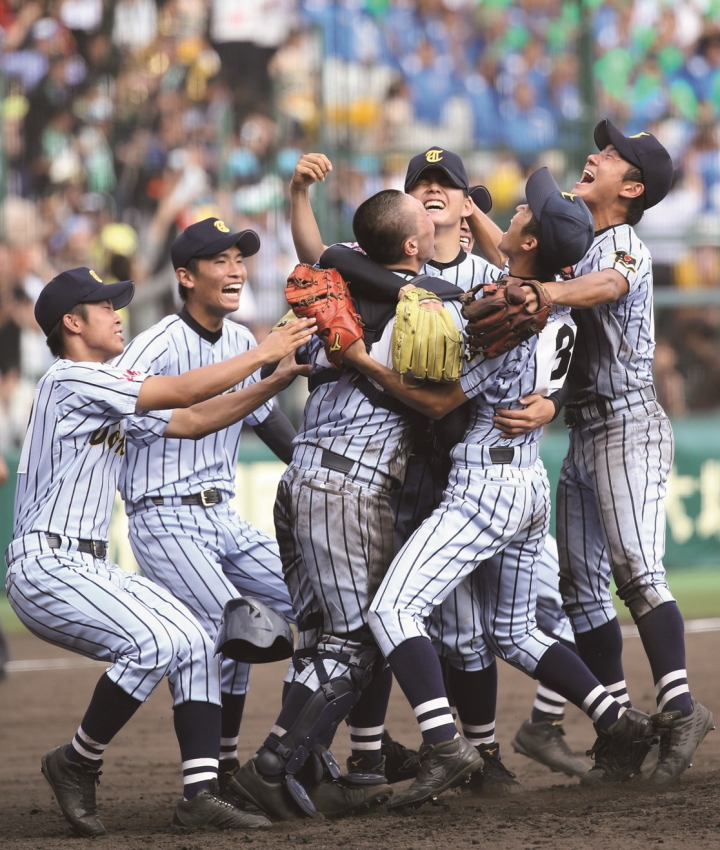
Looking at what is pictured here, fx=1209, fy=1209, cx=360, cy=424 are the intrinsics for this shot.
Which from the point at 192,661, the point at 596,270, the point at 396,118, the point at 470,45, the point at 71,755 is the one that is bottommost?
the point at 71,755

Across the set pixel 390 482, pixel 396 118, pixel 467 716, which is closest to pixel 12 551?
pixel 390 482

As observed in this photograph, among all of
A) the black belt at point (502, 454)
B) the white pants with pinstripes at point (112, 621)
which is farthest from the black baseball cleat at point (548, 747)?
the white pants with pinstripes at point (112, 621)

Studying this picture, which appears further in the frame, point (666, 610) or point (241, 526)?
point (241, 526)

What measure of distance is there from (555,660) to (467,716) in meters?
0.45

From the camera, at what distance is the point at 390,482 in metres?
3.96

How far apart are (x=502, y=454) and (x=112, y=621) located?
1.37 metres

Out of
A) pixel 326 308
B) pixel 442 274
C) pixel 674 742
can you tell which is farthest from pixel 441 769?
pixel 442 274

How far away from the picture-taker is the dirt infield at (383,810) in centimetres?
345

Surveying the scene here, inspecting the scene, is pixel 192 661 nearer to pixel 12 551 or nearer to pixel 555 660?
pixel 12 551

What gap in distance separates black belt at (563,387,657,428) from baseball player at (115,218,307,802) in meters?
1.14

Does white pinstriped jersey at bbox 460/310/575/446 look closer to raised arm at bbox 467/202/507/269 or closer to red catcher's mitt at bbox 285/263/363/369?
red catcher's mitt at bbox 285/263/363/369

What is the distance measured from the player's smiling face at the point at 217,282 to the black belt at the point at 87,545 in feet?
3.50

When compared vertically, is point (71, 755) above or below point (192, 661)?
below

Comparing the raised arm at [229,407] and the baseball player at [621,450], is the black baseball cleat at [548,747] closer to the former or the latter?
the baseball player at [621,450]
